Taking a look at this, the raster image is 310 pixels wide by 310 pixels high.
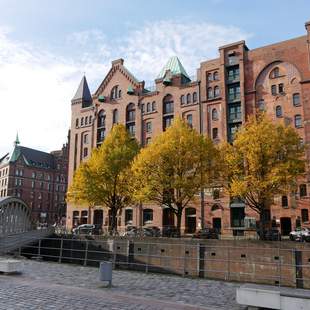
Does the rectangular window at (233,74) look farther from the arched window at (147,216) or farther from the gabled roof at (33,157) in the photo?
the gabled roof at (33,157)

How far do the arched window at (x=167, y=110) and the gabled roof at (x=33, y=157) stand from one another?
51.1 m

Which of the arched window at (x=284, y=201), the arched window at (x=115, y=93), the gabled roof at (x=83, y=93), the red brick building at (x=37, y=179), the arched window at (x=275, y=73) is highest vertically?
the gabled roof at (x=83, y=93)

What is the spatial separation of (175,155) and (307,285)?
1712 cm

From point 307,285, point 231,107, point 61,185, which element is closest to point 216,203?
point 231,107

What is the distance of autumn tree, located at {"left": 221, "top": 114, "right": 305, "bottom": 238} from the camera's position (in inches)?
1293

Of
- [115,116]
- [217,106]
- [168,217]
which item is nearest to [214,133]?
[217,106]

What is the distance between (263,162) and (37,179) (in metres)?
76.5

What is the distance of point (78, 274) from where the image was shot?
61.9 ft

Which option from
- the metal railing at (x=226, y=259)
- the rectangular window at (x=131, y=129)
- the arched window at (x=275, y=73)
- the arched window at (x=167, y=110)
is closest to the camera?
the metal railing at (x=226, y=259)

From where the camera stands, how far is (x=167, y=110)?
57875 mm

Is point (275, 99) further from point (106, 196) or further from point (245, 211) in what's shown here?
point (106, 196)

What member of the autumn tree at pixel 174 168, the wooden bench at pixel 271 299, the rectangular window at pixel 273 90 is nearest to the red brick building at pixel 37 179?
the autumn tree at pixel 174 168

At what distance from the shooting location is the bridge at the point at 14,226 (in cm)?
3219

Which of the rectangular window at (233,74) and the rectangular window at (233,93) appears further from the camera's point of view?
the rectangular window at (233,74)
